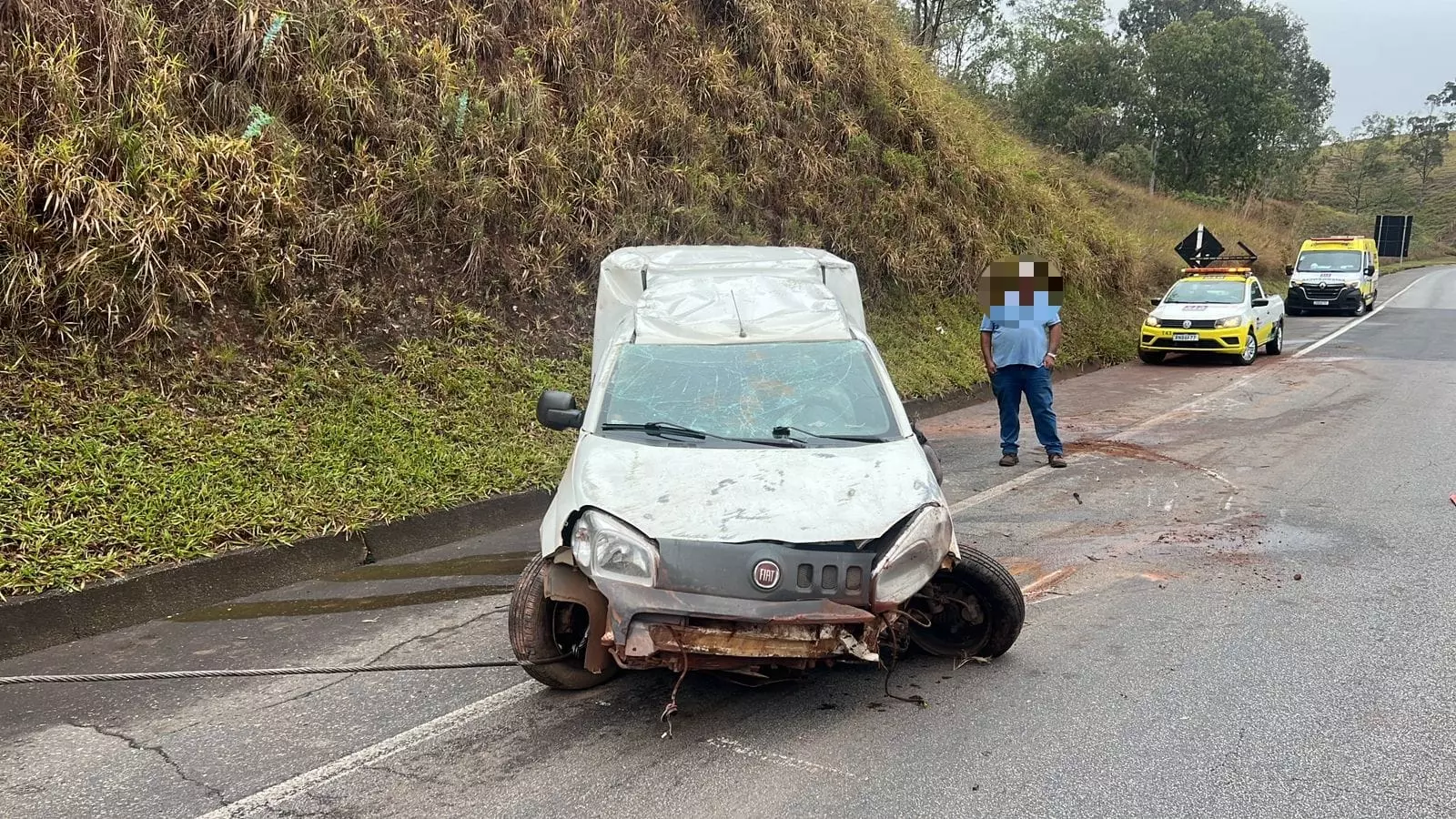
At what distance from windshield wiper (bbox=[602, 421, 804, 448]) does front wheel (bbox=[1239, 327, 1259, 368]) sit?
1373 cm

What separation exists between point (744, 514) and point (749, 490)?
0.18 m

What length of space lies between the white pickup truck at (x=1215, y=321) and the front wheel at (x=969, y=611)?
42.0ft

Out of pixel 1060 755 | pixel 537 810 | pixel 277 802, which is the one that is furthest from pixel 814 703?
pixel 277 802

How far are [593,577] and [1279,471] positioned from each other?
6763 millimetres

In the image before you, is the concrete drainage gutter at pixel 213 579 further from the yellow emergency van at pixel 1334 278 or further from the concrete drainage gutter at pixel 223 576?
the yellow emergency van at pixel 1334 278

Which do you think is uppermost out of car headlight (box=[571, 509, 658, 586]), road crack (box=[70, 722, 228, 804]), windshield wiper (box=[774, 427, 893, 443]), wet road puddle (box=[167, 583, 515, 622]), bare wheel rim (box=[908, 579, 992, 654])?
windshield wiper (box=[774, 427, 893, 443])

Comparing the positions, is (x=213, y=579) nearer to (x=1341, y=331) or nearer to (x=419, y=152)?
(x=419, y=152)

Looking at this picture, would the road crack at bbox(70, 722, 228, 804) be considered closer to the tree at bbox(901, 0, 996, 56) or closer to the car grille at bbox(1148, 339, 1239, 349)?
the car grille at bbox(1148, 339, 1239, 349)

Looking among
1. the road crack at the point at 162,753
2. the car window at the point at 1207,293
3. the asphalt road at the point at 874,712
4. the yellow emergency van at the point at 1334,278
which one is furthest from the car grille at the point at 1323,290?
the road crack at the point at 162,753

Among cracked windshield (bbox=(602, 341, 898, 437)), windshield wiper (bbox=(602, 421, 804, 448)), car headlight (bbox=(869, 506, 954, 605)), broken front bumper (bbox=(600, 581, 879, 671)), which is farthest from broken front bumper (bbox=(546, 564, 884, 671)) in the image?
cracked windshield (bbox=(602, 341, 898, 437))

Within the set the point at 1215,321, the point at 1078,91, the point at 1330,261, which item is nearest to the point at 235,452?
the point at 1215,321

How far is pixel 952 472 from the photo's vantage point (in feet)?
26.6

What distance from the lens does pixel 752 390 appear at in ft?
14.1

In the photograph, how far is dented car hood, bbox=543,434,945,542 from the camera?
11.0 feet
